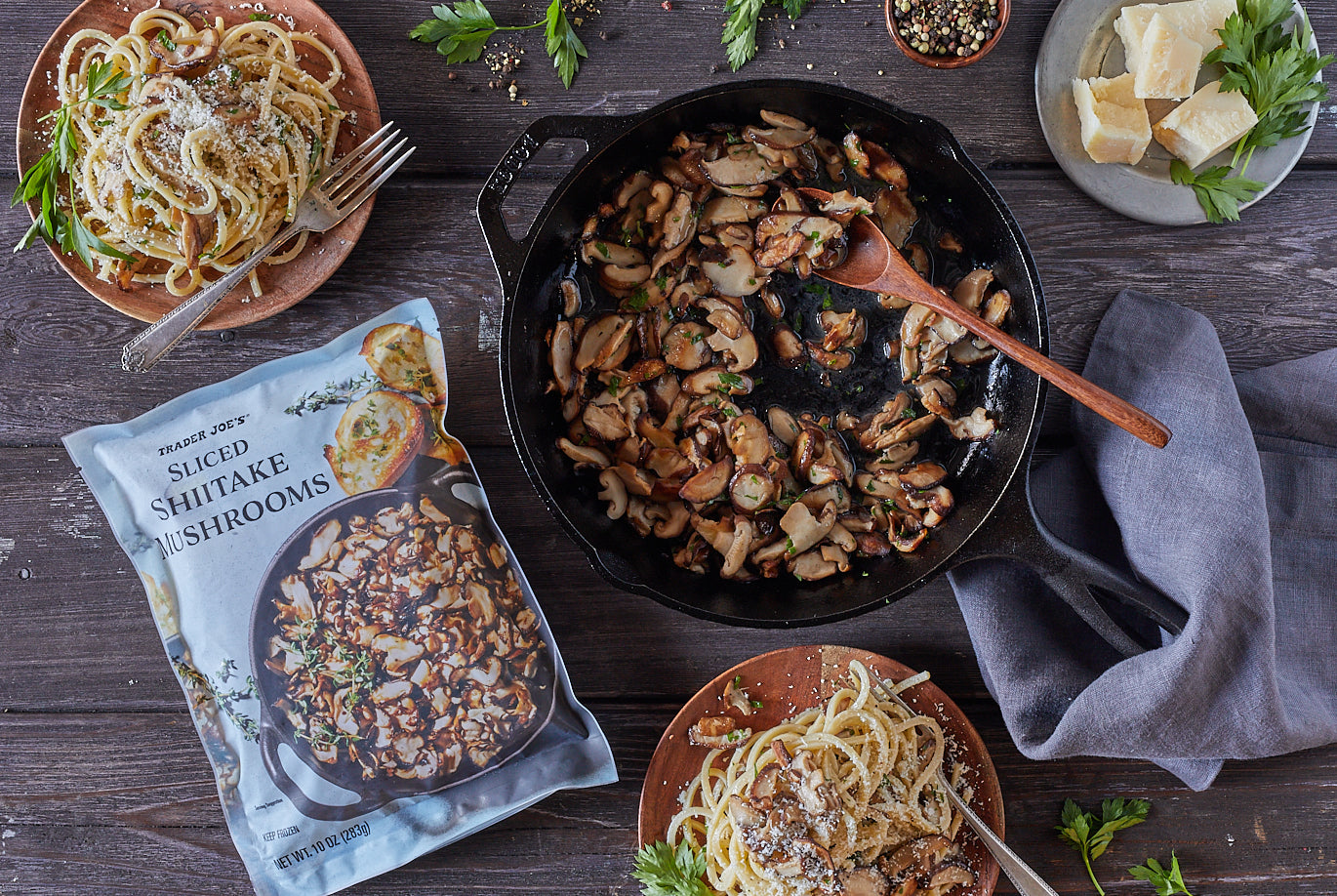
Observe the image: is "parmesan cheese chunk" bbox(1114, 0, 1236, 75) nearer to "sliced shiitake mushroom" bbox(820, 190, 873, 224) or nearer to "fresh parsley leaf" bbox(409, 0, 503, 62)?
"sliced shiitake mushroom" bbox(820, 190, 873, 224)

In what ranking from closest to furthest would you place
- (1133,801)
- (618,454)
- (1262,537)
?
(1262,537)
(618,454)
(1133,801)

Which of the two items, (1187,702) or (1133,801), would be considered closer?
(1187,702)

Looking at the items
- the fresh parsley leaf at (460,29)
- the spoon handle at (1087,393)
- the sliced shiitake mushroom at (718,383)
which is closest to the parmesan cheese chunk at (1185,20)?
the spoon handle at (1087,393)

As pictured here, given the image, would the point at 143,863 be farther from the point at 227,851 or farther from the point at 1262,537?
the point at 1262,537

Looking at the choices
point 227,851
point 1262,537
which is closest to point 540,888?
point 227,851

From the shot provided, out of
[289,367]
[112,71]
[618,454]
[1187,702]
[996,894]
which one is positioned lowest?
[996,894]

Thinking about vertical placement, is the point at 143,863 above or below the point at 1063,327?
below

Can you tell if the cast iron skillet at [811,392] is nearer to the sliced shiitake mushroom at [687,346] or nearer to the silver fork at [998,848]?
the sliced shiitake mushroom at [687,346]
